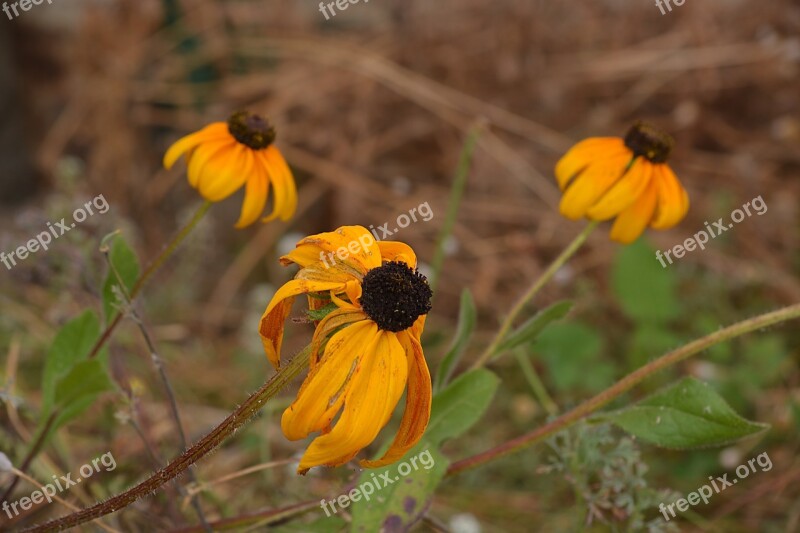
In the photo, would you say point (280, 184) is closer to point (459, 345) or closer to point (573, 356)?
point (459, 345)

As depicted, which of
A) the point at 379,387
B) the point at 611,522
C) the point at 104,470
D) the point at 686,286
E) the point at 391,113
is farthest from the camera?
the point at 391,113

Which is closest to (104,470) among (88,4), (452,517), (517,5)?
A: (452,517)

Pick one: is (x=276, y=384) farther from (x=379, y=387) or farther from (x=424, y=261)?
(x=424, y=261)

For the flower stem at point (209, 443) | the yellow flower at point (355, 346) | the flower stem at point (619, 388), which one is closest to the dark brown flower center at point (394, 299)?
the yellow flower at point (355, 346)

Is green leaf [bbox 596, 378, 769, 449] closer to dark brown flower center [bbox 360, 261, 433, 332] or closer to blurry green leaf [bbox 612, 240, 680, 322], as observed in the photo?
dark brown flower center [bbox 360, 261, 433, 332]

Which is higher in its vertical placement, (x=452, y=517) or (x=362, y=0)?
(x=362, y=0)

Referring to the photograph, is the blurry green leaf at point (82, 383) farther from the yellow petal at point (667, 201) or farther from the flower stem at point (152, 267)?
the yellow petal at point (667, 201)
